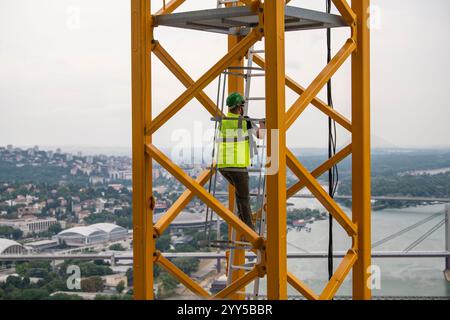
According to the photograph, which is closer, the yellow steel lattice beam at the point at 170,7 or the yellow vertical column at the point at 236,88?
the yellow steel lattice beam at the point at 170,7

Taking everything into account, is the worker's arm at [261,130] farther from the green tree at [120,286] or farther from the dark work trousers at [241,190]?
the green tree at [120,286]

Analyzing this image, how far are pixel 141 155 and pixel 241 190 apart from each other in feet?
2.86

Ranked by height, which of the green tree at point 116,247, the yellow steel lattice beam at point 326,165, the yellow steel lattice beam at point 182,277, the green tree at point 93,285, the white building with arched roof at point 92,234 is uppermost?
the yellow steel lattice beam at point 326,165

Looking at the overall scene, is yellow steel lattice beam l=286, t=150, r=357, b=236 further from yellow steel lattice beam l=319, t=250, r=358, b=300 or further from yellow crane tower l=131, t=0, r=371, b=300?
yellow steel lattice beam l=319, t=250, r=358, b=300

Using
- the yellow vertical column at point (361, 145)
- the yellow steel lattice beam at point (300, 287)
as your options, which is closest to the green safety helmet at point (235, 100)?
the yellow vertical column at point (361, 145)

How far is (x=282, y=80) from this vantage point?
18.3ft

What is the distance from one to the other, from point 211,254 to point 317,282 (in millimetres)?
1417

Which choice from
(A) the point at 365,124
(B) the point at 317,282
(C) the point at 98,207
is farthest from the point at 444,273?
(A) the point at 365,124

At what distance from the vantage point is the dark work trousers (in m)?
6.60

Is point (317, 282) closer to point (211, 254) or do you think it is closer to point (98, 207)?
point (211, 254)

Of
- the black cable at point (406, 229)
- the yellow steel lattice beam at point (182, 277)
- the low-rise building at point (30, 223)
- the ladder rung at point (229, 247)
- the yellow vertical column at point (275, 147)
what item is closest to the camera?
the yellow vertical column at point (275, 147)

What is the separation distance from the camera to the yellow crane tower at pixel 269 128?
5648 millimetres

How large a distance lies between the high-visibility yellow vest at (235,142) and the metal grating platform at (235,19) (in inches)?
30.0

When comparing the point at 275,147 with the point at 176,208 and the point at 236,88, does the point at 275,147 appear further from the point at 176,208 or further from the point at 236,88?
the point at 236,88
